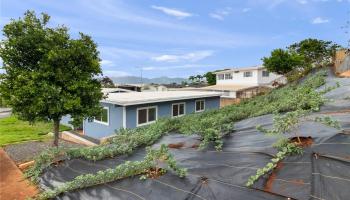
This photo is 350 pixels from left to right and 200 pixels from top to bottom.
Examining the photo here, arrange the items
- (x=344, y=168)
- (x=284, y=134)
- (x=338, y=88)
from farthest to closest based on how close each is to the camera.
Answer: (x=338, y=88)
(x=284, y=134)
(x=344, y=168)

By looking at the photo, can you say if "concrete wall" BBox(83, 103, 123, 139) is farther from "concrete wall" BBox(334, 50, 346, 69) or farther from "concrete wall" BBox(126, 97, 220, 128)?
"concrete wall" BBox(334, 50, 346, 69)

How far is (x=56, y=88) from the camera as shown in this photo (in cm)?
945

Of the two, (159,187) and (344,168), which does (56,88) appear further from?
(344,168)

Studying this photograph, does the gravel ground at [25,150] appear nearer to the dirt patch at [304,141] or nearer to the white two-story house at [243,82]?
the dirt patch at [304,141]

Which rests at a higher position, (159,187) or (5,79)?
(5,79)

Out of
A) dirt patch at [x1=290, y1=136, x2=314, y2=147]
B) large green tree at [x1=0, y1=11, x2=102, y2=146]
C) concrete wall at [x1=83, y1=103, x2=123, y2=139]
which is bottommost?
concrete wall at [x1=83, y1=103, x2=123, y2=139]

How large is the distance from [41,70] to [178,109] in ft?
31.7

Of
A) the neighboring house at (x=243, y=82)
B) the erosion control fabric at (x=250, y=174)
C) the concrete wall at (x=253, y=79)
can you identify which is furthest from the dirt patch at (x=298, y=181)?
the concrete wall at (x=253, y=79)

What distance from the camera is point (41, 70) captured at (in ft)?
30.7

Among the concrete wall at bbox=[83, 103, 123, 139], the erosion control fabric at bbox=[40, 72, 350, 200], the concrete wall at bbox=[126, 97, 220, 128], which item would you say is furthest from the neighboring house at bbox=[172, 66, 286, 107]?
the erosion control fabric at bbox=[40, 72, 350, 200]

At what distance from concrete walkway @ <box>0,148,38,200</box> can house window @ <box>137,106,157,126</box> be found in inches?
254

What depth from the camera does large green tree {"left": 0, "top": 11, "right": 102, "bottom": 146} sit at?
9.21 m

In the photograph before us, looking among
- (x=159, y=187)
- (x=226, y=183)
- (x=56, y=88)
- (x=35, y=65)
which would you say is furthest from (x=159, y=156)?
(x=35, y=65)

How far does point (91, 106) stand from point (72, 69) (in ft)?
5.19
